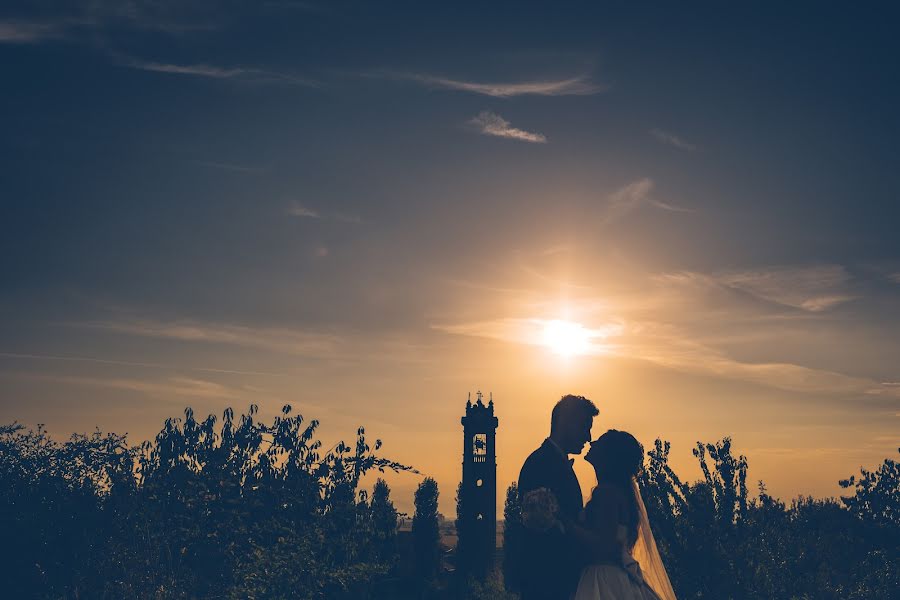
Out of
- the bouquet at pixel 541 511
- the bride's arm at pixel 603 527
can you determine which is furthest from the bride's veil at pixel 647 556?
the bouquet at pixel 541 511

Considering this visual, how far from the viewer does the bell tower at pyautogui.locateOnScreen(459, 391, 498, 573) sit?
10231 centimetres

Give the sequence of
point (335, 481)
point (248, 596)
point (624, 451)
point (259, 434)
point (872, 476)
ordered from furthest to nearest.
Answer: point (872, 476), point (259, 434), point (335, 481), point (248, 596), point (624, 451)

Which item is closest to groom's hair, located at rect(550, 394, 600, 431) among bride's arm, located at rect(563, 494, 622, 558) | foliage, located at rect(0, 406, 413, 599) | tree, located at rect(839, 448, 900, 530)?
bride's arm, located at rect(563, 494, 622, 558)

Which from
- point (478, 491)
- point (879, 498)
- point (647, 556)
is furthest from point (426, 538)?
point (647, 556)

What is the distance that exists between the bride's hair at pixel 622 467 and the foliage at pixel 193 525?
487 inches

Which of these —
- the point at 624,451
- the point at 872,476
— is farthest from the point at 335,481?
the point at 872,476

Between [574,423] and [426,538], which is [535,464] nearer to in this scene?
[574,423]

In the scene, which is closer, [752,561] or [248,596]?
[248,596]

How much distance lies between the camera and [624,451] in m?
8.52

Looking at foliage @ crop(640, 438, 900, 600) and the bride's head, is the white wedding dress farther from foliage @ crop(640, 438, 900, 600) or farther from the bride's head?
foliage @ crop(640, 438, 900, 600)

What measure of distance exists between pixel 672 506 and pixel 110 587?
15.6 meters

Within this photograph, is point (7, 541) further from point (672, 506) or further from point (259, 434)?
point (672, 506)

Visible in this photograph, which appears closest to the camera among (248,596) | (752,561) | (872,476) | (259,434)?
(248,596)

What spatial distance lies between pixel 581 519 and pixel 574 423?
104cm
